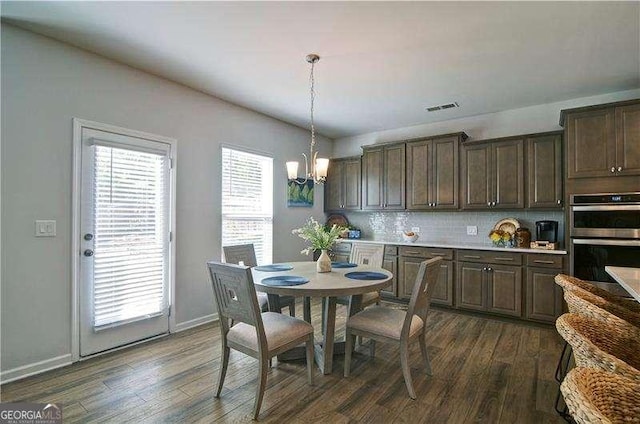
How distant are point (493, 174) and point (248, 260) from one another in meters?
3.37

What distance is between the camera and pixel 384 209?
200 inches

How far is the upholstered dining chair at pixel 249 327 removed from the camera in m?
1.98

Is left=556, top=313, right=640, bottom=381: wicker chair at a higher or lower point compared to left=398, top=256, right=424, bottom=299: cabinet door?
higher

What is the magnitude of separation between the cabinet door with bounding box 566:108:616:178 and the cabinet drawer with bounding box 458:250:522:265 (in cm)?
109

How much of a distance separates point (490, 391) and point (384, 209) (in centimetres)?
311

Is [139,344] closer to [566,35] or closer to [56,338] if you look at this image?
[56,338]

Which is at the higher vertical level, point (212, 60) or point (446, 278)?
point (212, 60)

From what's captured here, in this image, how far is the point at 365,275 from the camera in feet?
8.73

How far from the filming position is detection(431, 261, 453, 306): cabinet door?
420cm

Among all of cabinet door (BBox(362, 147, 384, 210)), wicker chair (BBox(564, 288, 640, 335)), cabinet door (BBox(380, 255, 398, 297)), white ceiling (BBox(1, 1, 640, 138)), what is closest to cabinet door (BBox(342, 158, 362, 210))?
cabinet door (BBox(362, 147, 384, 210))

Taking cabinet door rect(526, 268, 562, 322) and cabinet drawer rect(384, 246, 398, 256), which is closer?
cabinet door rect(526, 268, 562, 322)

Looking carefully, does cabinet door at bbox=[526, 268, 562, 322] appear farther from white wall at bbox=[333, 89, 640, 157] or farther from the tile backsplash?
white wall at bbox=[333, 89, 640, 157]

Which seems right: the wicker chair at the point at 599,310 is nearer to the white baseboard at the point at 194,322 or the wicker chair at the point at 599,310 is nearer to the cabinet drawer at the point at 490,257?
the cabinet drawer at the point at 490,257

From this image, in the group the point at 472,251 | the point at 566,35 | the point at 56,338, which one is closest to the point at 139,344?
the point at 56,338
